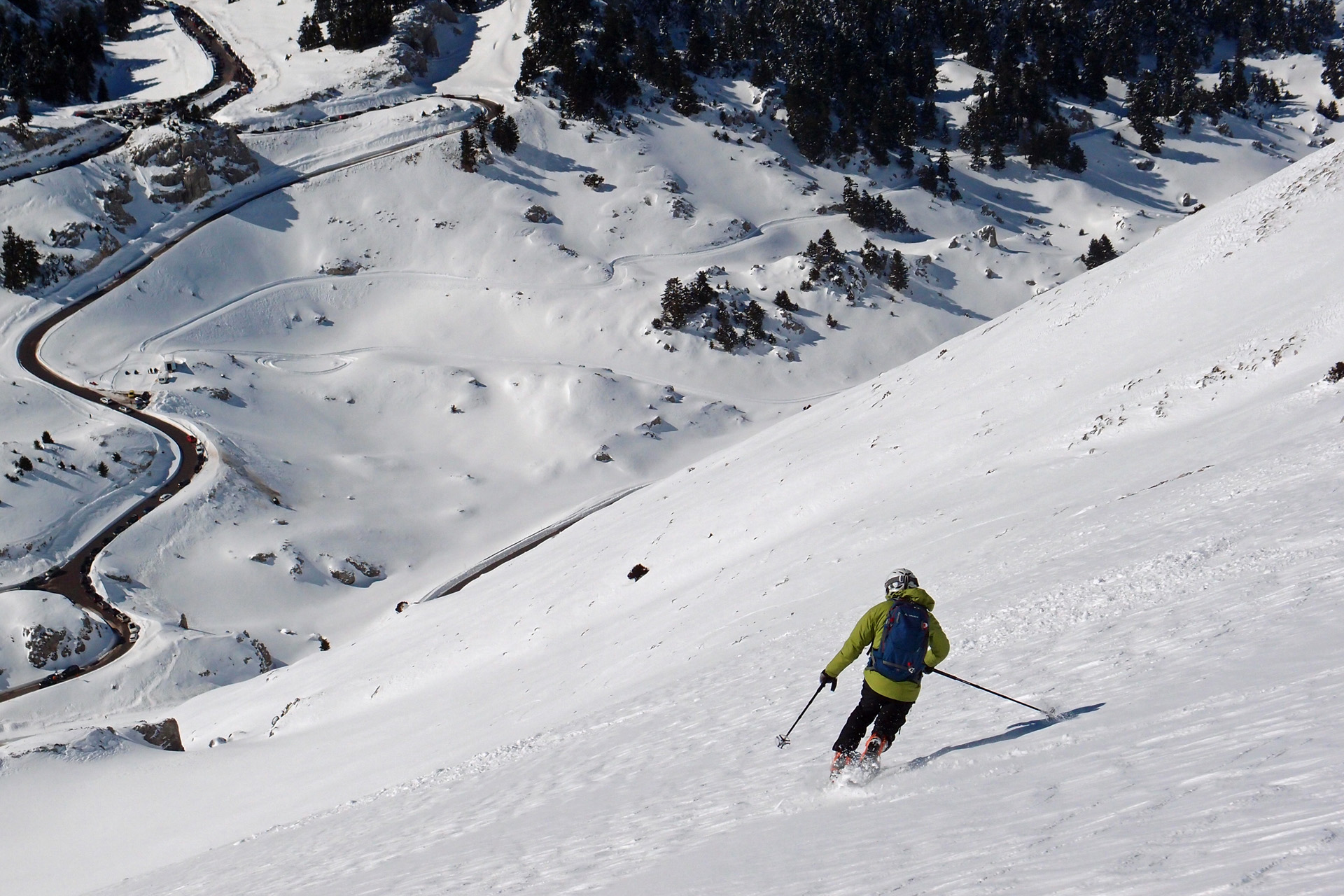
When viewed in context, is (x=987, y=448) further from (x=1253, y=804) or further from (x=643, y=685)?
(x=1253, y=804)

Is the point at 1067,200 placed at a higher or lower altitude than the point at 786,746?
lower

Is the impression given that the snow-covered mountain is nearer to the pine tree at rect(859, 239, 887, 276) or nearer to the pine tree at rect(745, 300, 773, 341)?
the pine tree at rect(859, 239, 887, 276)

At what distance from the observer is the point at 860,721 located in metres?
8.90

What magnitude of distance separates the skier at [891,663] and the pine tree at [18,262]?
77530mm

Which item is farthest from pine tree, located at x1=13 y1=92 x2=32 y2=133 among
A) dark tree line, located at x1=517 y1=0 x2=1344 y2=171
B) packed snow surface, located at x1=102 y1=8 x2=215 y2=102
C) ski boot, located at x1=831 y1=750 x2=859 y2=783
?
ski boot, located at x1=831 y1=750 x2=859 y2=783

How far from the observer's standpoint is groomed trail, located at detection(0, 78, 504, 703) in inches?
1641

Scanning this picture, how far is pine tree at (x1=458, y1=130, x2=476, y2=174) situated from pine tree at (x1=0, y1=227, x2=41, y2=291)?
3425 centimetres

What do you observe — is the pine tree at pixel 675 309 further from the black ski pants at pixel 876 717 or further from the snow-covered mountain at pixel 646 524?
the black ski pants at pixel 876 717

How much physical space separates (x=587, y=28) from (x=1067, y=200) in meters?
54.9

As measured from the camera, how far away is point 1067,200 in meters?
88.2

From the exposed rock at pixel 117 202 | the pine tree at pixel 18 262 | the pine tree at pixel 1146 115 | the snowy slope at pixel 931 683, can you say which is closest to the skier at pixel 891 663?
the snowy slope at pixel 931 683

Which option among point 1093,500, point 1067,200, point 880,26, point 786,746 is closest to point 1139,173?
point 1067,200

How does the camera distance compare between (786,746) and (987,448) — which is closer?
(786,746)

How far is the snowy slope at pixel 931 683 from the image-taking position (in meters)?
6.61
